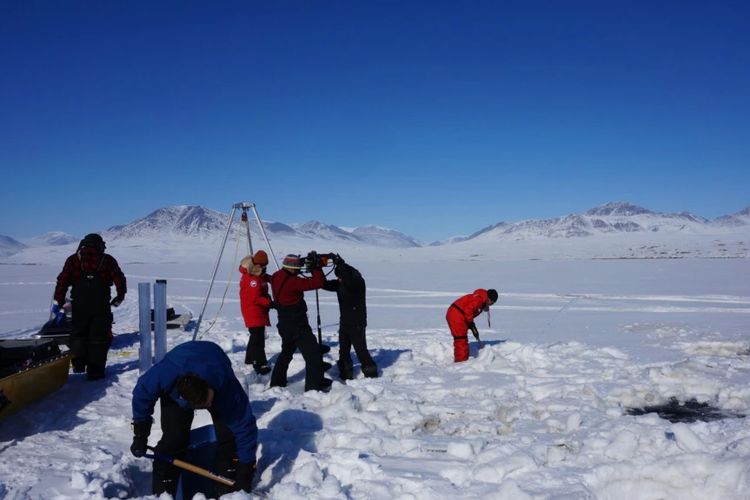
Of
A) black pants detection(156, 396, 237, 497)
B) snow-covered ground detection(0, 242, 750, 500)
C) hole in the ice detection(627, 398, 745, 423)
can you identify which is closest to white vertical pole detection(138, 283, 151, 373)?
snow-covered ground detection(0, 242, 750, 500)

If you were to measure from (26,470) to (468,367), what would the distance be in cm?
482

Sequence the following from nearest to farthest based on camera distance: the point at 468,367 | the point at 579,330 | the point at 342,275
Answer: the point at 342,275 < the point at 468,367 < the point at 579,330

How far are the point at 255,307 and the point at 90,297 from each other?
1.83m

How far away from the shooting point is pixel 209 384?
347 centimetres

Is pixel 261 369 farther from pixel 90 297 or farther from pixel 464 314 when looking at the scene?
pixel 464 314

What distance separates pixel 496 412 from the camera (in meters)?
5.39

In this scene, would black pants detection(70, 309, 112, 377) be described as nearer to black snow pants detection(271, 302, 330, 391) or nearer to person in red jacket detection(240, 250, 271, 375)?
person in red jacket detection(240, 250, 271, 375)

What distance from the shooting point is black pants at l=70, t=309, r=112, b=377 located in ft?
20.0

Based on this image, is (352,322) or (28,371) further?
(352,322)

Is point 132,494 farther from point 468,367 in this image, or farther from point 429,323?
point 429,323

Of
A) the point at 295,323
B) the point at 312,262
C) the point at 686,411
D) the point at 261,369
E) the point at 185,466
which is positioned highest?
the point at 312,262

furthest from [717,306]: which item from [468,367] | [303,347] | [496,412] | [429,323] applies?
[303,347]

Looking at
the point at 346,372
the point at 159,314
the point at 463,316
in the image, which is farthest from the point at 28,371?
the point at 463,316

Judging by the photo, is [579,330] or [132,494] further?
[579,330]
